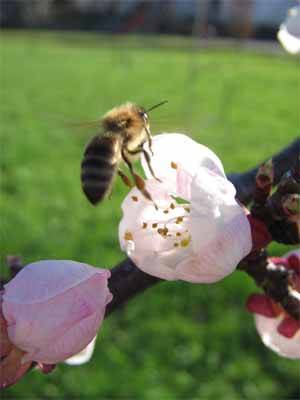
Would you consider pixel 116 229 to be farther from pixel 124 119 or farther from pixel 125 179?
pixel 125 179

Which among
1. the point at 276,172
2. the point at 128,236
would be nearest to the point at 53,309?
the point at 128,236

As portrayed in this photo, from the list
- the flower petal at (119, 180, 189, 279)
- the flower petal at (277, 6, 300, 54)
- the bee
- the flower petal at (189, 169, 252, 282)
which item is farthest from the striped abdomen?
the flower petal at (277, 6, 300, 54)

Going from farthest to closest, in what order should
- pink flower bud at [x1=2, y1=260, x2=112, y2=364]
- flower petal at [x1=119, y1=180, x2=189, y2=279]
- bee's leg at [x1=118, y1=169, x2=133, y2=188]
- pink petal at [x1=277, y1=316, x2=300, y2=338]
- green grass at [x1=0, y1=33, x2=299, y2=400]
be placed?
green grass at [x1=0, y1=33, x2=299, y2=400]
pink petal at [x1=277, y1=316, x2=300, y2=338]
bee's leg at [x1=118, y1=169, x2=133, y2=188]
flower petal at [x1=119, y1=180, x2=189, y2=279]
pink flower bud at [x1=2, y1=260, x2=112, y2=364]

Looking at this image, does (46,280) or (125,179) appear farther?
(125,179)

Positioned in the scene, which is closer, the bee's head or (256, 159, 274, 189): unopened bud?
(256, 159, 274, 189): unopened bud

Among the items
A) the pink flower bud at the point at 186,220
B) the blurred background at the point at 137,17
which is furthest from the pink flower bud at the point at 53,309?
the blurred background at the point at 137,17

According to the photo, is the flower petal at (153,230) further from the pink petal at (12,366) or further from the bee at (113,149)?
the pink petal at (12,366)

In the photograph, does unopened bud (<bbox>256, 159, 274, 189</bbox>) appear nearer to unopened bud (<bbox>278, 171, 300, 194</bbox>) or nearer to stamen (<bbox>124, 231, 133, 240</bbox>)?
unopened bud (<bbox>278, 171, 300, 194</bbox>)
